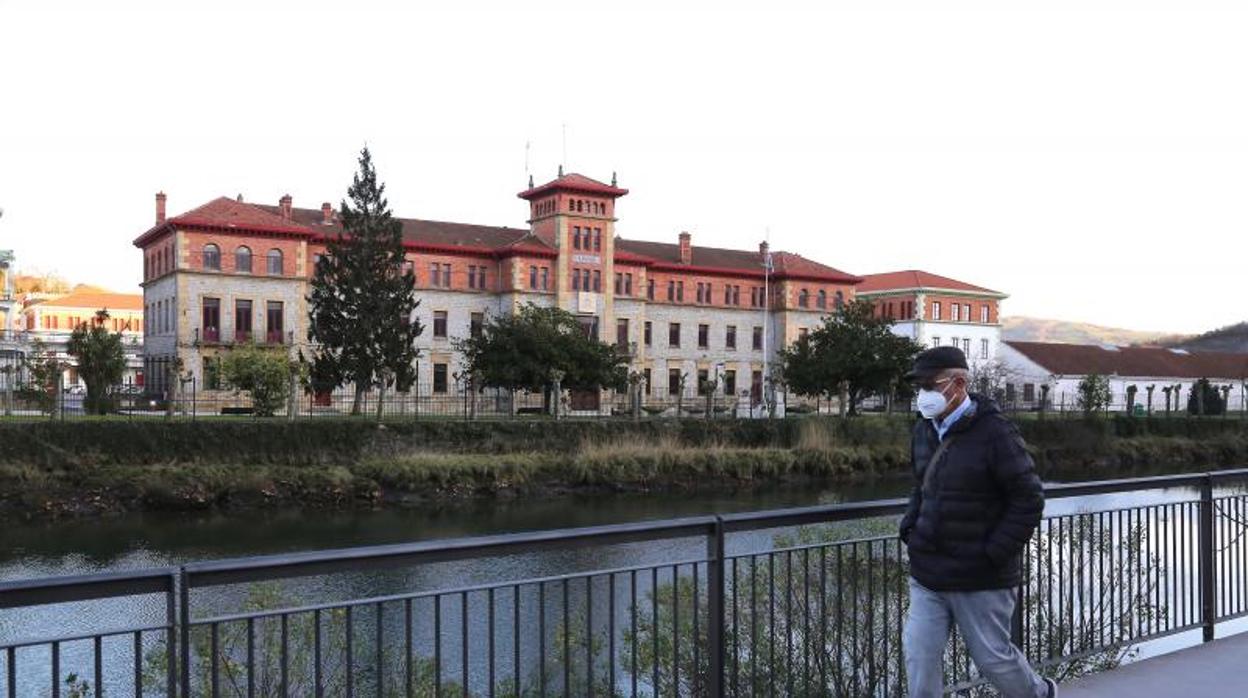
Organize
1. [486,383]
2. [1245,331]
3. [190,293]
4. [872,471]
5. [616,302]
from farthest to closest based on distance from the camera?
[1245,331] < [616,302] < [190,293] < [486,383] < [872,471]

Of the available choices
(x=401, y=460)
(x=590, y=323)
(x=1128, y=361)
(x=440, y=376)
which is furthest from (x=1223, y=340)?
(x=401, y=460)

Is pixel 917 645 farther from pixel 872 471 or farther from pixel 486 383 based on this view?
pixel 486 383

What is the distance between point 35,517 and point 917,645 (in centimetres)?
2655

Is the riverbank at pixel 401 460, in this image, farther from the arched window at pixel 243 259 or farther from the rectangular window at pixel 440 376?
the rectangular window at pixel 440 376

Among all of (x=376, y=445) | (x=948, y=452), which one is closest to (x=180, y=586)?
(x=948, y=452)

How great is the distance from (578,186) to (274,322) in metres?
17.8

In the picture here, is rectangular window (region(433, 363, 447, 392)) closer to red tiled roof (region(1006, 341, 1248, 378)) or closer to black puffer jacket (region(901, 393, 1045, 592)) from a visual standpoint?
red tiled roof (region(1006, 341, 1248, 378))

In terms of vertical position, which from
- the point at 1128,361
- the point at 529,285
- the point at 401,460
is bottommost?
the point at 401,460

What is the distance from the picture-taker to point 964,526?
422 cm

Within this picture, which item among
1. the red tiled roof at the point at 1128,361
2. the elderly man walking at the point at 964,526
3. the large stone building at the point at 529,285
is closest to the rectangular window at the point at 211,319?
the large stone building at the point at 529,285

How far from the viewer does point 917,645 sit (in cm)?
444

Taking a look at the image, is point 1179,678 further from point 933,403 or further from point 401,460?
point 401,460

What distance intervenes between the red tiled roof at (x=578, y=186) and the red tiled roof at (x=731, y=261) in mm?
5125

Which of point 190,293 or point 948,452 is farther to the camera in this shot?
point 190,293
